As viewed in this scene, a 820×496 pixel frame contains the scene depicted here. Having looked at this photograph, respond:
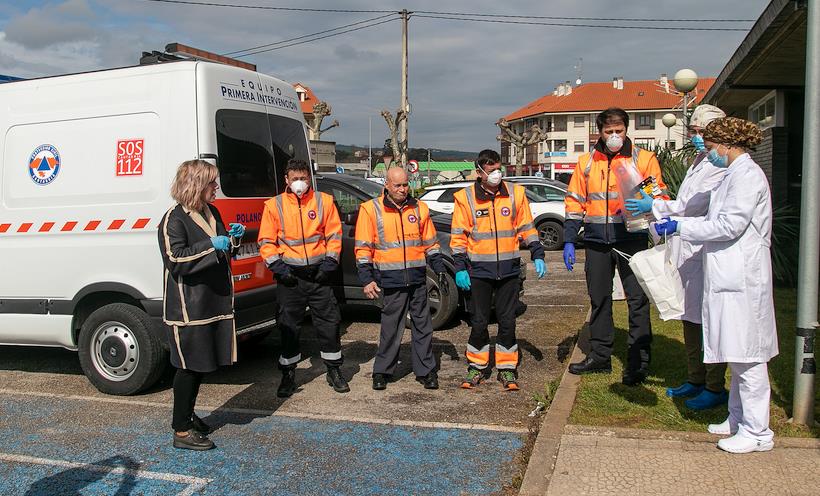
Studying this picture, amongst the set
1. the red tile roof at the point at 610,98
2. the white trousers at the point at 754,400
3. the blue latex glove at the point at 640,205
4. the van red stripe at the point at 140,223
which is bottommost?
the white trousers at the point at 754,400

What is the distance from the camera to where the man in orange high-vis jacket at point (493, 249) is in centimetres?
550

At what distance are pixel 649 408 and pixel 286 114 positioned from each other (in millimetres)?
3988

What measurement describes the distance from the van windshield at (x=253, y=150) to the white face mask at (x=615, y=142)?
2.81 metres

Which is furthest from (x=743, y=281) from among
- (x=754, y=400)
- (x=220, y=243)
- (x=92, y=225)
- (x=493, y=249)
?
(x=92, y=225)

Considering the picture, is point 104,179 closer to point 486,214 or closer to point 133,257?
point 133,257

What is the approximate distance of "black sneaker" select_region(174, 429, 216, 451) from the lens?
4520mm

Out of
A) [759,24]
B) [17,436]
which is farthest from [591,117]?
[17,436]

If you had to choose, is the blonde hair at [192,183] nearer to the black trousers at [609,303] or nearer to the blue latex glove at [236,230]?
the blue latex glove at [236,230]

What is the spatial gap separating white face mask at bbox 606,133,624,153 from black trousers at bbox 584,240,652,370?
28.9 inches

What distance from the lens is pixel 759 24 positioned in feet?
25.3

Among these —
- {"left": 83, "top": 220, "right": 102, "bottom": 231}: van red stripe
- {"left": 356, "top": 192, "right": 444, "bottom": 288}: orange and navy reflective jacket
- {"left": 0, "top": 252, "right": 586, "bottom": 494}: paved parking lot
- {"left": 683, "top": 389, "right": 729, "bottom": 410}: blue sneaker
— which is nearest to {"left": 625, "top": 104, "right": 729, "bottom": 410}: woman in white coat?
{"left": 683, "top": 389, "right": 729, "bottom": 410}: blue sneaker

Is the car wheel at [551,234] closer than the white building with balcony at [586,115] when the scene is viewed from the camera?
Yes

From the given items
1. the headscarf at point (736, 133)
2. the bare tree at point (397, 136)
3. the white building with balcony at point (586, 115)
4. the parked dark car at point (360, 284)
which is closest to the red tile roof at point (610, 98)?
the white building with balcony at point (586, 115)

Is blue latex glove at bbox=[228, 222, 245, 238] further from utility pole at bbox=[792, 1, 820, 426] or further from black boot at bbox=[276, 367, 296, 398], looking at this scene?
utility pole at bbox=[792, 1, 820, 426]
